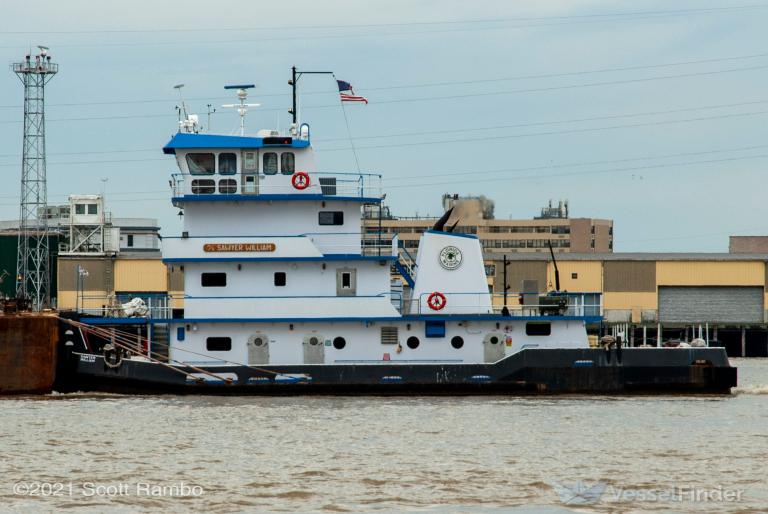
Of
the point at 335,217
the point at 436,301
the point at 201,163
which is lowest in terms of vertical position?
the point at 436,301

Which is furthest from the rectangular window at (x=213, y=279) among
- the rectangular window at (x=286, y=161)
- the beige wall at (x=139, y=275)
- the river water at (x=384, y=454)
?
the beige wall at (x=139, y=275)

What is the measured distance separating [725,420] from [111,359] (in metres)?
17.1

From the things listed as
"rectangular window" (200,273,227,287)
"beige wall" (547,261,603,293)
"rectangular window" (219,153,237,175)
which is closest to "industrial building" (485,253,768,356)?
"beige wall" (547,261,603,293)

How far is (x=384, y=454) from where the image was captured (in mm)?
27625

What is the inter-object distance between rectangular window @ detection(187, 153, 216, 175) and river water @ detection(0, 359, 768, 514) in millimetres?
6633

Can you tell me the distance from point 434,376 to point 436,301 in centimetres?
229

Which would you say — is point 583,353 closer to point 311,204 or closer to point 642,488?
point 311,204

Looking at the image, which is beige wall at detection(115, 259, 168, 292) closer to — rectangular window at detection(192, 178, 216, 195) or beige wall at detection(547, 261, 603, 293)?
beige wall at detection(547, 261, 603, 293)

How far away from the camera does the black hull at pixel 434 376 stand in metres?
37.3

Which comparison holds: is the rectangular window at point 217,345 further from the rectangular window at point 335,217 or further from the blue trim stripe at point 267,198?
the rectangular window at point 335,217

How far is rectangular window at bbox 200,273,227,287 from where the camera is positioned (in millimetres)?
38000

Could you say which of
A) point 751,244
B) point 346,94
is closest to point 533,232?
point 751,244

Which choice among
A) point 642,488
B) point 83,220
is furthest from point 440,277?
point 83,220

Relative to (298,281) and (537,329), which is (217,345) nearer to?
(298,281)
